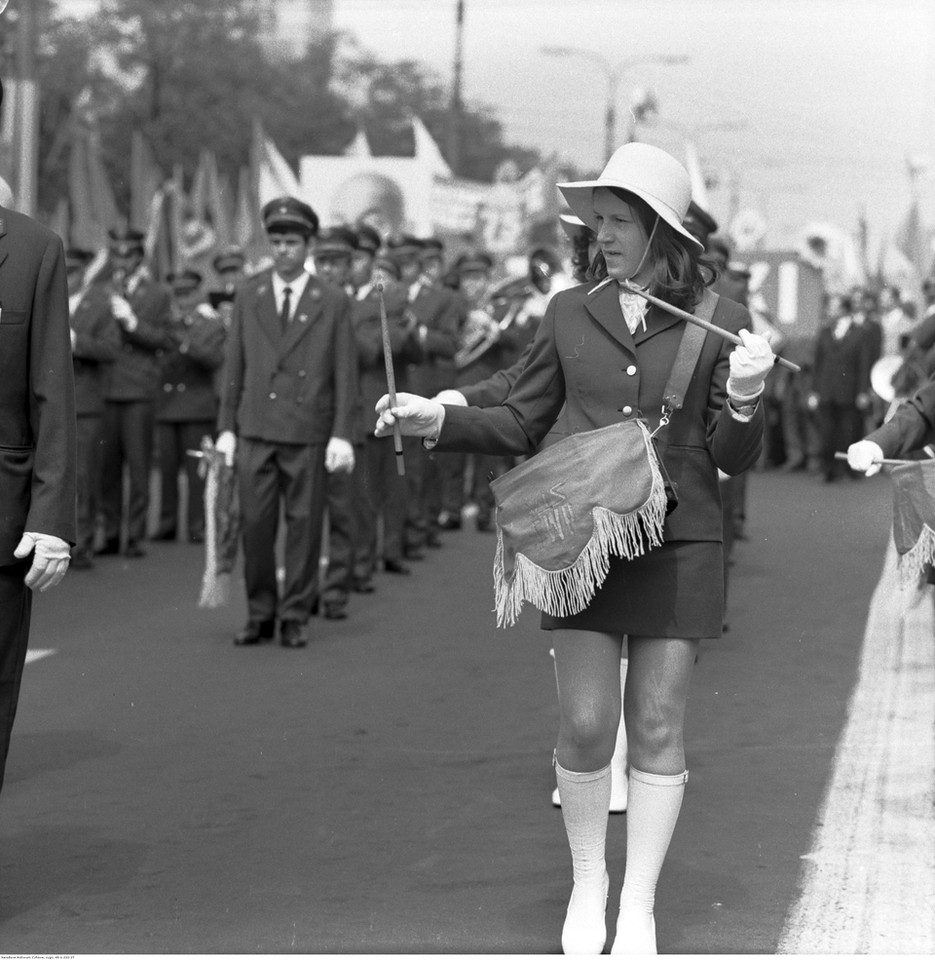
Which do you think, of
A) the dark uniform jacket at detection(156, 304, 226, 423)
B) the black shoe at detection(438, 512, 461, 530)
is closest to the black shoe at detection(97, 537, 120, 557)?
the dark uniform jacket at detection(156, 304, 226, 423)

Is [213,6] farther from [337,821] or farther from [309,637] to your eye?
[337,821]

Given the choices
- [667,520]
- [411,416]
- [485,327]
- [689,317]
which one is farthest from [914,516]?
[485,327]

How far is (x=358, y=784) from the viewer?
6.81 meters

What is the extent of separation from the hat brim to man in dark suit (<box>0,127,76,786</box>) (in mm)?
1324

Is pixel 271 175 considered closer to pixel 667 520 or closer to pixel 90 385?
pixel 90 385

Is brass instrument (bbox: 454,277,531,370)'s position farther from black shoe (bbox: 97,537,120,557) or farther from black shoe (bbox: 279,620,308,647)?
black shoe (bbox: 279,620,308,647)

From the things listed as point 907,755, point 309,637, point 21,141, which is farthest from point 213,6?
point 907,755

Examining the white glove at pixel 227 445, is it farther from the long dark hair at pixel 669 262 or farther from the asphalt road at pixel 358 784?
the long dark hair at pixel 669 262

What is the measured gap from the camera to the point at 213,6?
4841 cm

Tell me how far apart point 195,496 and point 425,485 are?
1948 millimetres

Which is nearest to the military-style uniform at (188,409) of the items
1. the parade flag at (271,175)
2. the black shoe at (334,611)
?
the black shoe at (334,611)

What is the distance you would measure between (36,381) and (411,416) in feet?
3.00

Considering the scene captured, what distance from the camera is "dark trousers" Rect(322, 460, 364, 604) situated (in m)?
11.3

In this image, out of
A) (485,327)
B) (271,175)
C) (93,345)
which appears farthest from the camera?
(271,175)
